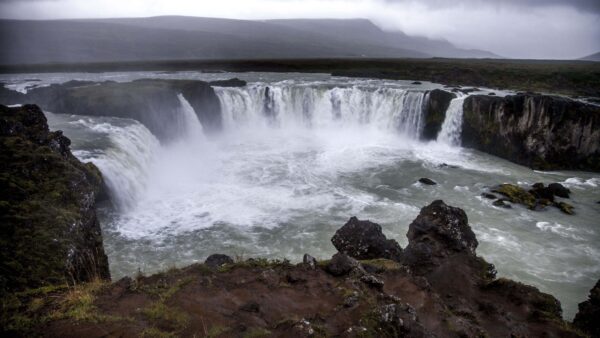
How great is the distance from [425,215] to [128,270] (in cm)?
1111

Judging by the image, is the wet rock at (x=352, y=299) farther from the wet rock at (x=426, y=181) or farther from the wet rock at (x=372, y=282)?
the wet rock at (x=426, y=181)

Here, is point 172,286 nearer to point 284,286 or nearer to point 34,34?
point 284,286

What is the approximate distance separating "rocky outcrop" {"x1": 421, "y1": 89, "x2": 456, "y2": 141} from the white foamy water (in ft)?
1.94

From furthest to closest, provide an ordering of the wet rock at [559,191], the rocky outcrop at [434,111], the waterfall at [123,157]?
the rocky outcrop at [434,111], the wet rock at [559,191], the waterfall at [123,157]

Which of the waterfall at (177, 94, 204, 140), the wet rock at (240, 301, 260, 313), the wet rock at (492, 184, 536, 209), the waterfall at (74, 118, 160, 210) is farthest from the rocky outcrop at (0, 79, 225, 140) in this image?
the wet rock at (240, 301, 260, 313)

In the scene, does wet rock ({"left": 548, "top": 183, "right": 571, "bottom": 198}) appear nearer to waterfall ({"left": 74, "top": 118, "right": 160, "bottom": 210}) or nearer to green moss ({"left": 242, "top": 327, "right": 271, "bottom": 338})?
green moss ({"left": 242, "top": 327, "right": 271, "bottom": 338})

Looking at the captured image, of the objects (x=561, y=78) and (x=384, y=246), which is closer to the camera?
(x=384, y=246)

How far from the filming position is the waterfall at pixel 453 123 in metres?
32.3

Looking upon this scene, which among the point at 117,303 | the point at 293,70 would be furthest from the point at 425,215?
the point at 293,70

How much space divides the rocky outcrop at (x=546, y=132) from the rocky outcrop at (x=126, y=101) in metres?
27.9

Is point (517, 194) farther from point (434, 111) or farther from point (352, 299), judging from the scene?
point (352, 299)

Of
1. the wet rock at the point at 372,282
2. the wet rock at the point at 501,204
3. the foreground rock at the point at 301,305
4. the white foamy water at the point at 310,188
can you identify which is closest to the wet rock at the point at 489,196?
the wet rock at the point at 501,204

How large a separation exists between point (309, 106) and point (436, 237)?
3047 cm

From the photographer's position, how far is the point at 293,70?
65.3 m
